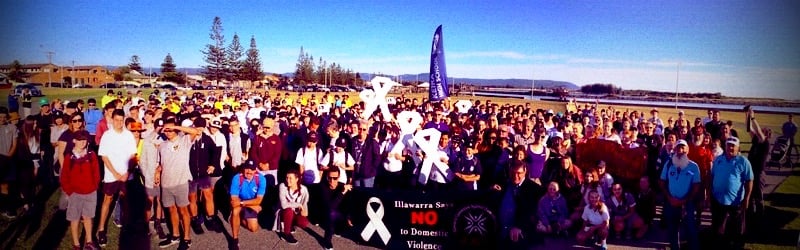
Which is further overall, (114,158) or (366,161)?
(366,161)

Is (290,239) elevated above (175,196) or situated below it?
below

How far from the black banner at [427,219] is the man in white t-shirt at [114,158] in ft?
9.96

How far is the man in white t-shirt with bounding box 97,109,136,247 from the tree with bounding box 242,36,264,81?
3.54 metres

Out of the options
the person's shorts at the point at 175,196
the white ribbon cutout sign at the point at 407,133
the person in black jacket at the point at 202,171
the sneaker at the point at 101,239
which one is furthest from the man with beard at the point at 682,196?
the sneaker at the point at 101,239

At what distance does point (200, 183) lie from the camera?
19.6 ft

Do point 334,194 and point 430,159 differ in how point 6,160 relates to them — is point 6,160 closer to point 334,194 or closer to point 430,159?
point 334,194

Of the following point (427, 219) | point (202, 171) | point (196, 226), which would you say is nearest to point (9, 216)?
point (196, 226)

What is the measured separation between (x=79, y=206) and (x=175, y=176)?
1.07 metres

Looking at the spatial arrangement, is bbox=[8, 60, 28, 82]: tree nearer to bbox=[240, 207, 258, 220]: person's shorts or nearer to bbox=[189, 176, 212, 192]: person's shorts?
bbox=[189, 176, 212, 192]: person's shorts

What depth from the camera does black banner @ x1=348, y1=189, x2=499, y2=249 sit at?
534cm

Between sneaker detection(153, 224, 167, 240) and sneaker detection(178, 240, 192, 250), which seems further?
sneaker detection(153, 224, 167, 240)

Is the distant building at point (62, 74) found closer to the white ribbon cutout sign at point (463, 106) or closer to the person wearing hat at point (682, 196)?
the white ribbon cutout sign at point (463, 106)

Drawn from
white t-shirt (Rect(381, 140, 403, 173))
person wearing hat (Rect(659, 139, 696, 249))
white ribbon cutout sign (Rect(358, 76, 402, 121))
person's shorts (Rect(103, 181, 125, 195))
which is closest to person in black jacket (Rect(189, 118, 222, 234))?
person's shorts (Rect(103, 181, 125, 195))

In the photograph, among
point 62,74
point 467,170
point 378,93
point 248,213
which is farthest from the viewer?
point 62,74
